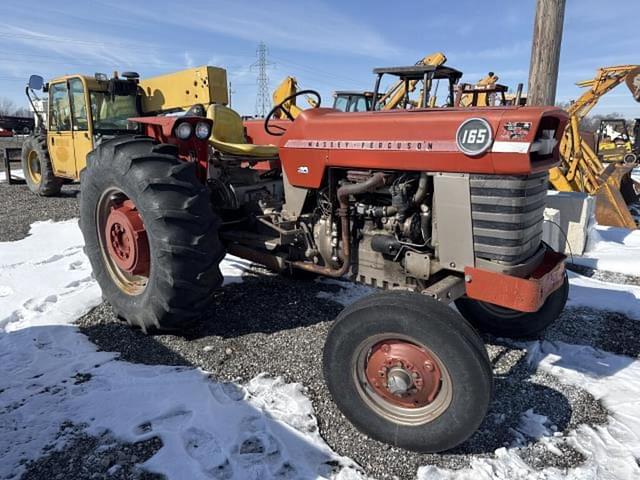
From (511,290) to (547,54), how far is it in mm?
3357

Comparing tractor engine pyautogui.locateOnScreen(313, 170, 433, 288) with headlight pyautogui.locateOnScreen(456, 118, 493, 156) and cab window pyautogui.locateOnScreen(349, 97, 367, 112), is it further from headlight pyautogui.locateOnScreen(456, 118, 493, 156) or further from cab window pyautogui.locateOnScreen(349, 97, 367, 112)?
cab window pyautogui.locateOnScreen(349, 97, 367, 112)

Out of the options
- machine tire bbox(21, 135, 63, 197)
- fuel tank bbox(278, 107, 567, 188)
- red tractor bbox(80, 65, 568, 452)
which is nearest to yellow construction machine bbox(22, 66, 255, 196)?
machine tire bbox(21, 135, 63, 197)

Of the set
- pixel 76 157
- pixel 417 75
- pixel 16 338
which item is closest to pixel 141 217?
pixel 16 338

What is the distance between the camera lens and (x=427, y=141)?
2.48 m

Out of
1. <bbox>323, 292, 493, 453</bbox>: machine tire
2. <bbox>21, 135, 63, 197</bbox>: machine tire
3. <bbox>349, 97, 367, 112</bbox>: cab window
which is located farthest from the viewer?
<bbox>349, 97, 367, 112</bbox>: cab window

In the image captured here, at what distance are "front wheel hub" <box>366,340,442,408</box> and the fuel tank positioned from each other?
97 cm

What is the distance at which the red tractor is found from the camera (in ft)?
7.43

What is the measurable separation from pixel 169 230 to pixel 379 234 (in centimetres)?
136

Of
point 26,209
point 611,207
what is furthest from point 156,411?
point 611,207

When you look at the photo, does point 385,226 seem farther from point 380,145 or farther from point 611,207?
point 611,207

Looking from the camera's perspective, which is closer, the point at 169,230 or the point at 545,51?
the point at 169,230

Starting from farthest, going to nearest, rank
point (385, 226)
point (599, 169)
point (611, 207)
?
point (599, 169) → point (611, 207) → point (385, 226)

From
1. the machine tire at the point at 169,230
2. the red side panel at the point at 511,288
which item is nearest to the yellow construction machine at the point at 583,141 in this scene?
the machine tire at the point at 169,230

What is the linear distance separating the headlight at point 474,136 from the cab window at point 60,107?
7484 millimetres
